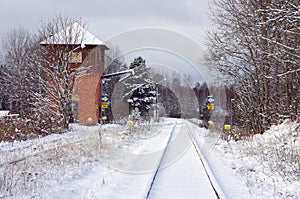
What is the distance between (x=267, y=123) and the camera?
→ 16.8 m

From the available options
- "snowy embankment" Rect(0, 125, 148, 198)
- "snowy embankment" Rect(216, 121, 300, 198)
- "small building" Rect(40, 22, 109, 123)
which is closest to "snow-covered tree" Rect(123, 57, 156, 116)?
"small building" Rect(40, 22, 109, 123)

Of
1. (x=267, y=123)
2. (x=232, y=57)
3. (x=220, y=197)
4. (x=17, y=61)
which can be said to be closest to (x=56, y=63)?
(x=232, y=57)

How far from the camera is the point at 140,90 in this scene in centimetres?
4472

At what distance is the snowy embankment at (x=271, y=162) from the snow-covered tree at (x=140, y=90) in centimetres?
2893

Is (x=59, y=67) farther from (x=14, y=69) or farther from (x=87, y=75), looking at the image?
(x=14, y=69)

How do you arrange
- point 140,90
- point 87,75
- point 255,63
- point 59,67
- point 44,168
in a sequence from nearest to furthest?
point 44,168 < point 255,63 < point 59,67 < point 87,75 < point 140,90

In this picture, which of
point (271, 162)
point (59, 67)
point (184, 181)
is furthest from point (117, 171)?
point (59, 67)

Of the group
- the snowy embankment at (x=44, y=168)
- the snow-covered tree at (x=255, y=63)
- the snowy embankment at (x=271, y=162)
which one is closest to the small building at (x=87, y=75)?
the snow-covered tree at (x=255, y=63)

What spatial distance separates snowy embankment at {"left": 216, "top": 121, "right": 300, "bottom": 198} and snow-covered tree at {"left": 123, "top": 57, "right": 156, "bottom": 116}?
2893cm

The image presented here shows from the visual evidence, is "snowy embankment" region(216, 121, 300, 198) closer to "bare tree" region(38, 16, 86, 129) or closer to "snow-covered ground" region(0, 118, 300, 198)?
"snow-covered ground" region(0, 118, 300, 198)

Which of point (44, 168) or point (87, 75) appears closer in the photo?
point (44, 168)

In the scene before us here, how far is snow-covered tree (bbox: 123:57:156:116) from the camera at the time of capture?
143ft

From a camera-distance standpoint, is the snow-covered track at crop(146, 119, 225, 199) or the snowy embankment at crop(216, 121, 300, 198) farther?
the snowy embankment at crop(216, 121, 300, 198)

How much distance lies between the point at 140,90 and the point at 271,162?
35.0m
